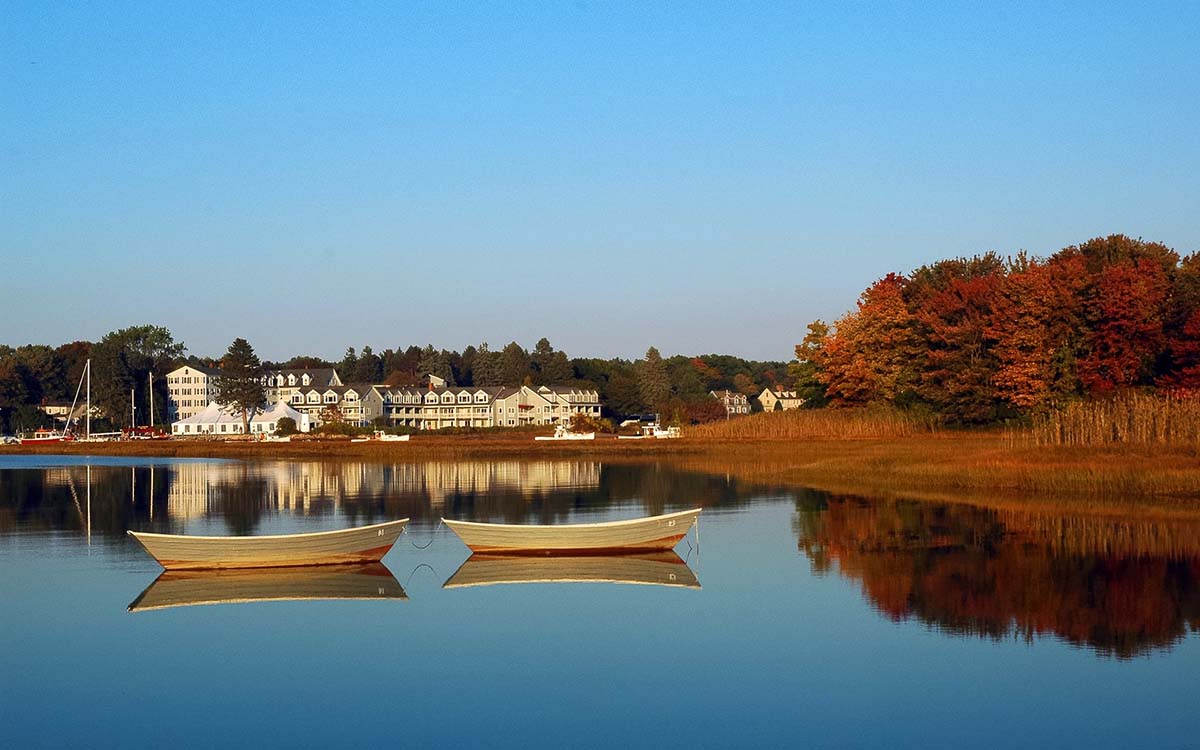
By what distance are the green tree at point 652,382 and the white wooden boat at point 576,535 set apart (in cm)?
12971

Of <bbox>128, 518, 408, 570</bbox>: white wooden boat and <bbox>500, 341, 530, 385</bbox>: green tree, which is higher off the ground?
<bbox>500, 341, 530, 385</bbox>: green tree

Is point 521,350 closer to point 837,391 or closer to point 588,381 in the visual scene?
point 588,381

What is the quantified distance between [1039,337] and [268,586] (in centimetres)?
4828

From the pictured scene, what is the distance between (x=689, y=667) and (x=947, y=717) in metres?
4.53

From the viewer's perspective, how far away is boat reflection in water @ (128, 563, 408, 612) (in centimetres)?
2591

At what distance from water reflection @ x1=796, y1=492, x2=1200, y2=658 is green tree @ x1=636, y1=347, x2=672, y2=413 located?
403 ft

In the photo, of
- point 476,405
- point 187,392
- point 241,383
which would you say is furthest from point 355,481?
point 187,392

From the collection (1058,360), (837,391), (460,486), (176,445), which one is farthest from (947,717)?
(176,445)

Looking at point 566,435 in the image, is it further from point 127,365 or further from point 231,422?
point 127,365

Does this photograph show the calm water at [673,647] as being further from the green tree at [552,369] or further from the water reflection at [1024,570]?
the green tree at [552,369]

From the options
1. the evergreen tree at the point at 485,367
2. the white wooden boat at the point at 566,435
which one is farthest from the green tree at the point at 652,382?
the white wooden boat at the point at 566,435

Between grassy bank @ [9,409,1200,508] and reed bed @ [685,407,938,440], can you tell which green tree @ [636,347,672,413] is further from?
reed bed @ [685,407,938,440]

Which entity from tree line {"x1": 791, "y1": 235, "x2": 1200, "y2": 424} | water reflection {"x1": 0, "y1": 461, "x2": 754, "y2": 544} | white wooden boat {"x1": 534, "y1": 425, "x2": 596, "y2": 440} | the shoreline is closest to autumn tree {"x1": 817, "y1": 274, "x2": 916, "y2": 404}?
tree line {"x1": 791, "y1": 235, "x2": 1200, "y2": 424}

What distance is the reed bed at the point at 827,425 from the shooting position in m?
70.9
